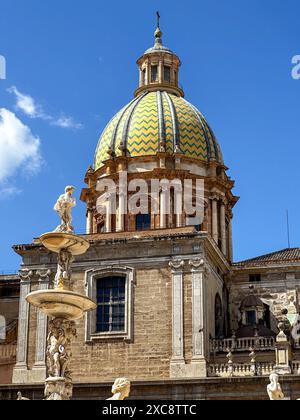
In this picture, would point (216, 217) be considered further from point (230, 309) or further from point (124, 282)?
point (124, 282)

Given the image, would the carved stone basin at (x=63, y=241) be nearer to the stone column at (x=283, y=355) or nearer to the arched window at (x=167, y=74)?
the stone column at (x=283, y=355)

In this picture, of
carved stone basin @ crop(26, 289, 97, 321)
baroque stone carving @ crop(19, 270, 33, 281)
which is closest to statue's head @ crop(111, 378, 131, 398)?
carved stone basin @ crop(26, 289, 97, 321)

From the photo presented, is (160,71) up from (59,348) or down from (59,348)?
up

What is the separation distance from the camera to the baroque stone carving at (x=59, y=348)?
16594mm

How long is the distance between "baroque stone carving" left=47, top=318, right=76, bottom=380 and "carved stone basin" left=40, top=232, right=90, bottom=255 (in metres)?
1.65

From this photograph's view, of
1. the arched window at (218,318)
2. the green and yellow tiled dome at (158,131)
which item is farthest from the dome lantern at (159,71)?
the arched window at (218,318)

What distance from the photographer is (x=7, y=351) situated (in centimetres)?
3459

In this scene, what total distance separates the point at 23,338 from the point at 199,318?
7391 mm

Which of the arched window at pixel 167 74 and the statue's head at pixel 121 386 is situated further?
the arched window at pixel 167 74

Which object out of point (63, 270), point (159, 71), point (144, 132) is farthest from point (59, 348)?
point (159, 71)

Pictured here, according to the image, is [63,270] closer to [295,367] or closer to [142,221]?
[295,367]

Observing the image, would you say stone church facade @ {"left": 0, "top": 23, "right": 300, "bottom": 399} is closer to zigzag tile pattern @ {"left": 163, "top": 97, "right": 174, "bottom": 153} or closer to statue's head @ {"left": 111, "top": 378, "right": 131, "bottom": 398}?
zigzag tile pattern @ {"left": 163, "top": 97, "right": 174, "bottom": 153}

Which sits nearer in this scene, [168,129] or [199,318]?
A: [199,318]

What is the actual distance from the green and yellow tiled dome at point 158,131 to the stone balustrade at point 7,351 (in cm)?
1100
